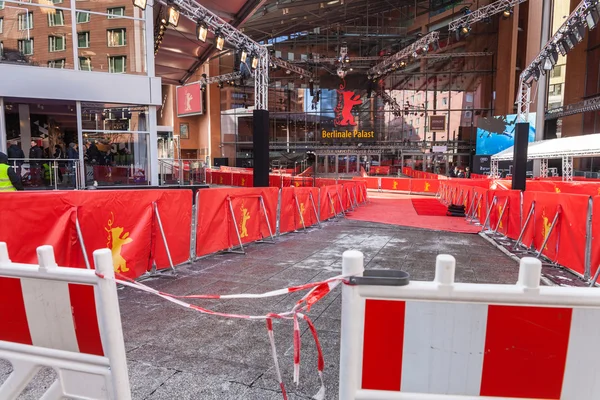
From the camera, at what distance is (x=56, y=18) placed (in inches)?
592

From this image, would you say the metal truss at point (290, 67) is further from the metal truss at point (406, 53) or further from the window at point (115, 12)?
the window at point (115, 12)

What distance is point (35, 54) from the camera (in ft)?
47.7

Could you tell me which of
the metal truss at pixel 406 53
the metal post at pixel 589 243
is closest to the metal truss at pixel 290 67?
the metal truss at pixel 406 53

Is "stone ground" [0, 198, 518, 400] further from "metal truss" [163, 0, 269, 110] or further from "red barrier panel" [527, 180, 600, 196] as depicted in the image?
"red barrier panel" [527, 180, 600, 196]

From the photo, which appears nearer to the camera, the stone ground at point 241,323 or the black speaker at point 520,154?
the stone ground at point 241,323

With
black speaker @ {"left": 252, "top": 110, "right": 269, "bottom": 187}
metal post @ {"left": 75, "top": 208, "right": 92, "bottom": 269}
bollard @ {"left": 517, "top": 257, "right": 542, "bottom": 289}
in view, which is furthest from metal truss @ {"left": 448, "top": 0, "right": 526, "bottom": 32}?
bollard @ {"left": 517, "top": 257, "right": 542, "bottom": 289}

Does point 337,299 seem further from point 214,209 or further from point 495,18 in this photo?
point 495,18

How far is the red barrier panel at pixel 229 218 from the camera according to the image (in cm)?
755

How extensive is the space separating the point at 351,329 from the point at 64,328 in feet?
5.44

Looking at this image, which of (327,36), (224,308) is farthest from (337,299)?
(327,36)

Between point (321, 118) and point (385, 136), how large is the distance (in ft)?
24.4

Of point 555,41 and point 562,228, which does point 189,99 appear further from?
point 562,228

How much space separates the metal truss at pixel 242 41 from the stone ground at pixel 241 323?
295 inches

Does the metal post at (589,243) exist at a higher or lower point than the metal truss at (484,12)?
lower
